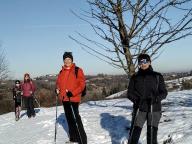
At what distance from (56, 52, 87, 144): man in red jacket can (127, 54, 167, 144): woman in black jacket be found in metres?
1.76

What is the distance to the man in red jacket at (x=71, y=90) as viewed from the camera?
867 cm

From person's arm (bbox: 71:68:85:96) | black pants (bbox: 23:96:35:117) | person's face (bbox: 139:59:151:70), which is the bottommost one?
black pants (bbox: 23:96:35:117)

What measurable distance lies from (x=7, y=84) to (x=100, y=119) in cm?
5616

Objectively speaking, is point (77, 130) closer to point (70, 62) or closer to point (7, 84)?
point (70, 62)

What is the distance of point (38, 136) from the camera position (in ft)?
35.7

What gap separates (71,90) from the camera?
8.67 meters

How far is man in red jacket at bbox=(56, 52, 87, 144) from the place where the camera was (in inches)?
341

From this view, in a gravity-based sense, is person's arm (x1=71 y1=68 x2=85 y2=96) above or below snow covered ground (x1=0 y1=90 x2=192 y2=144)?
above

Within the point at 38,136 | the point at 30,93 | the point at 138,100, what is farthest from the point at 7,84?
the point at 138,100

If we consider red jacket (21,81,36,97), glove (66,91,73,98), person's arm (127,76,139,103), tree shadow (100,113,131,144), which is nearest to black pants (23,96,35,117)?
red jacket (21,81,36,97)

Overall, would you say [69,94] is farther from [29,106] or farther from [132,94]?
[29,106]

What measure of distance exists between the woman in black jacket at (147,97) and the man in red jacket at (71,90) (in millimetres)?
1759

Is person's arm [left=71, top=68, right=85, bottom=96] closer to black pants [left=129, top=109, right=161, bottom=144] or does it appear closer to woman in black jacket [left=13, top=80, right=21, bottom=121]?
black pants [left=129, top=109, right=161, bottom=144]

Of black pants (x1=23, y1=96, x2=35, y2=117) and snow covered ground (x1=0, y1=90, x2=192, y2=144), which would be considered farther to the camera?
black pants (x1=23, y1=96, x2=35, y2=117)
